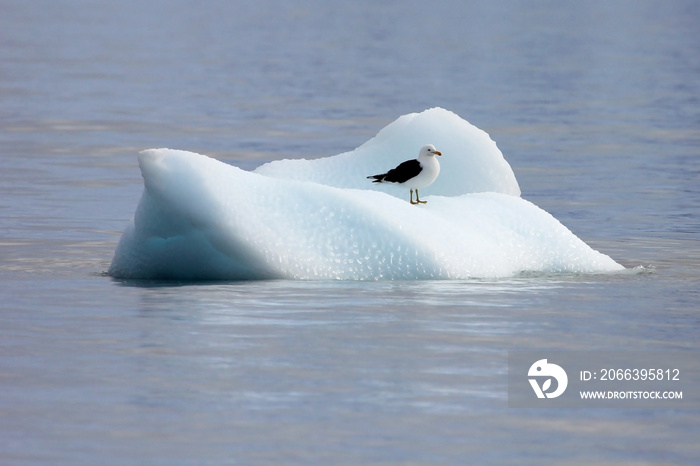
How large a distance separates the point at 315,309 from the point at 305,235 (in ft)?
3.86

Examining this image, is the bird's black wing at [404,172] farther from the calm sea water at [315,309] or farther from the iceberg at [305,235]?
the calm sea water at [315,309]

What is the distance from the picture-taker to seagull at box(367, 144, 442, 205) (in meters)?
13.3

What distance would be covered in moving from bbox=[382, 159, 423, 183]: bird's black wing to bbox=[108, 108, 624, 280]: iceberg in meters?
0.30

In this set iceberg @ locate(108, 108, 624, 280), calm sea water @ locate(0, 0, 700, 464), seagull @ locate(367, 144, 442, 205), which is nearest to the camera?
calm sea water @ locate(0, 0, 700, 464)

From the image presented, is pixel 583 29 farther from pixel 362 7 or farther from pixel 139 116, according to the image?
pixel 139 116

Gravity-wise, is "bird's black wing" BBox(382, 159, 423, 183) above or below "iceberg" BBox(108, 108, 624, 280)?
above

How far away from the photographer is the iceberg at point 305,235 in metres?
11.9

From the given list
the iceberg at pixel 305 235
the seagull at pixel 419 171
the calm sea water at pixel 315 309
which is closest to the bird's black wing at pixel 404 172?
the seagull at pixel 419 171

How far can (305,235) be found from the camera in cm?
1204

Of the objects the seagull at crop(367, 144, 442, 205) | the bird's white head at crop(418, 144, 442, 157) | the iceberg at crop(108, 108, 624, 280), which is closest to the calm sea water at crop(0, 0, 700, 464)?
the iceberg at crop(108, 108, 624, 280)

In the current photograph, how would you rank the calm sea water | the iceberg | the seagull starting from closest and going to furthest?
the calm sea water < the iceberg < the seagull

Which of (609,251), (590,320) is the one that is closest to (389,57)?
(609,251)

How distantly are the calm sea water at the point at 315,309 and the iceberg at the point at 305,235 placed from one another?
0.78 ft

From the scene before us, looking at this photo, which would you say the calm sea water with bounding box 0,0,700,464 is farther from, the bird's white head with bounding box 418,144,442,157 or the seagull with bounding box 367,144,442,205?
the bird's white head with bounding box 418,144,442,157
